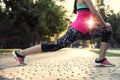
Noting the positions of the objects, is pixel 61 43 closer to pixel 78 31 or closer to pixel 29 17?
pixel 78 31

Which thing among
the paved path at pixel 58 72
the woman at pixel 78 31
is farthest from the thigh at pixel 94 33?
the paved path at pixel 58 72

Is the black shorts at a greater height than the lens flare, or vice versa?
the lens flare

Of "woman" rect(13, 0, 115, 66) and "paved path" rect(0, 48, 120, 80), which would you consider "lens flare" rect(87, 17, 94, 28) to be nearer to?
"woman" rect(13, 0, 115, 66)

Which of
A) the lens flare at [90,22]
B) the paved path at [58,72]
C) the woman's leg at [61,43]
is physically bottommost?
the paved path at [58,72]

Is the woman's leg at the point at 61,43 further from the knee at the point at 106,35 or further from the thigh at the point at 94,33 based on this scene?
the knee at the point at 106,35

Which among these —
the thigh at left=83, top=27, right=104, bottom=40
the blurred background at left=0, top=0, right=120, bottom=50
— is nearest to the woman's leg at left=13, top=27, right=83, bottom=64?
the thigh at left=83, top=27, right=104, bottom=40

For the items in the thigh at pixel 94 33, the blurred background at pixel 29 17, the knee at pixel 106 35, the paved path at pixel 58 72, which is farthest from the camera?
the blurred background at pixel 29 17

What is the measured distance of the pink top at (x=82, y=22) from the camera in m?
8.08

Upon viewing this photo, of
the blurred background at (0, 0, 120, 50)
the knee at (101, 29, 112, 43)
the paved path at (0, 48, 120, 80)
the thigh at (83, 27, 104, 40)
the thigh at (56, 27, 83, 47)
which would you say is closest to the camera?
the paved path at (0, 48, 120, 80)

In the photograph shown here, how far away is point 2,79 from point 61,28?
67823 mm

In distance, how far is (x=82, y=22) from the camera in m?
8.07

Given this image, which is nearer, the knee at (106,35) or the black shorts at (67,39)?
the black shorts at (67,39)

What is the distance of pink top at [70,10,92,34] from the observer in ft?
26.5

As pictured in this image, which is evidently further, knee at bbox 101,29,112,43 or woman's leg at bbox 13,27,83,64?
knee at bbox 101,29,112,43
